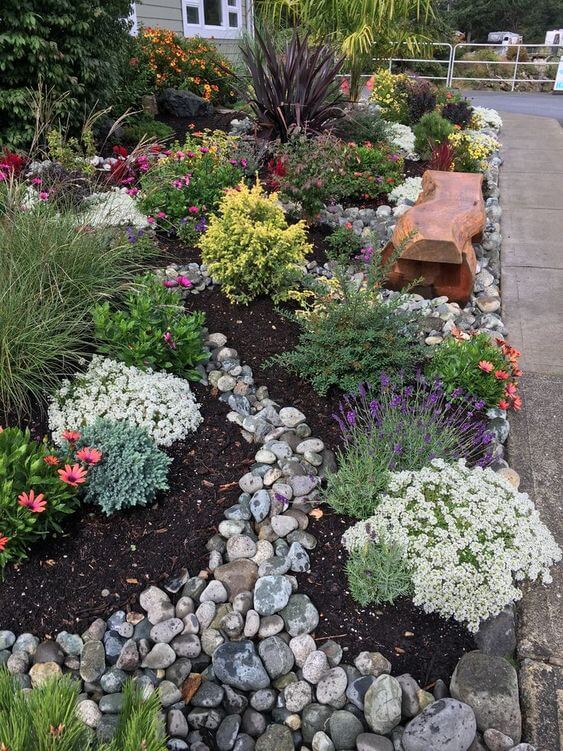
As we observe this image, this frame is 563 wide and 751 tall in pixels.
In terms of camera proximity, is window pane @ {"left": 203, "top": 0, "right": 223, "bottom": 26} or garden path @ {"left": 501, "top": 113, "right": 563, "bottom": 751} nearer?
garden path @ {"left": 501, "top": 113, "right": 563, "bottom": 751}

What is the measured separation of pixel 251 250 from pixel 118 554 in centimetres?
213

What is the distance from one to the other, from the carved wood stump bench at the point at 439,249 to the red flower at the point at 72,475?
8.16 feet

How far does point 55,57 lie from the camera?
5754mm

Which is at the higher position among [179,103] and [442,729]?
[179,103]

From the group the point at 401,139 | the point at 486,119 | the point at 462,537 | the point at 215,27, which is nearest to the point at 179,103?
the point at 401,139

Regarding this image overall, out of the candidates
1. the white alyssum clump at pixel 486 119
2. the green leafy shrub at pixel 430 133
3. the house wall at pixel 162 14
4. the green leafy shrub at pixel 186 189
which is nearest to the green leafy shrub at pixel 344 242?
the green leafy shrub at pixel 186 189

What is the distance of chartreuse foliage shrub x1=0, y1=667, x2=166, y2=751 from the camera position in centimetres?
105

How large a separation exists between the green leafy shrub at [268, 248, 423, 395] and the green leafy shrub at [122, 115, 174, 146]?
440 cm

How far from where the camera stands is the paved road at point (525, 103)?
45.1ft

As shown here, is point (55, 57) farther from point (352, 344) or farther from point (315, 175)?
point (352, 344)

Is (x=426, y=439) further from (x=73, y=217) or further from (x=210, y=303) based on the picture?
(x=73, y=217)

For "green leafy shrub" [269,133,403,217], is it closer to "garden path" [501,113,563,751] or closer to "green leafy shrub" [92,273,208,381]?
"garden path" [501,113,563,751]

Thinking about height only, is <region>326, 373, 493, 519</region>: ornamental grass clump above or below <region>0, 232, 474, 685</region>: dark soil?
above

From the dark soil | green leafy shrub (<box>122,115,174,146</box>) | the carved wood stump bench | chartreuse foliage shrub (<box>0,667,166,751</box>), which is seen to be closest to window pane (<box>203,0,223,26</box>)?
green leafy shrub (<box>122,115,174,146</box>)
